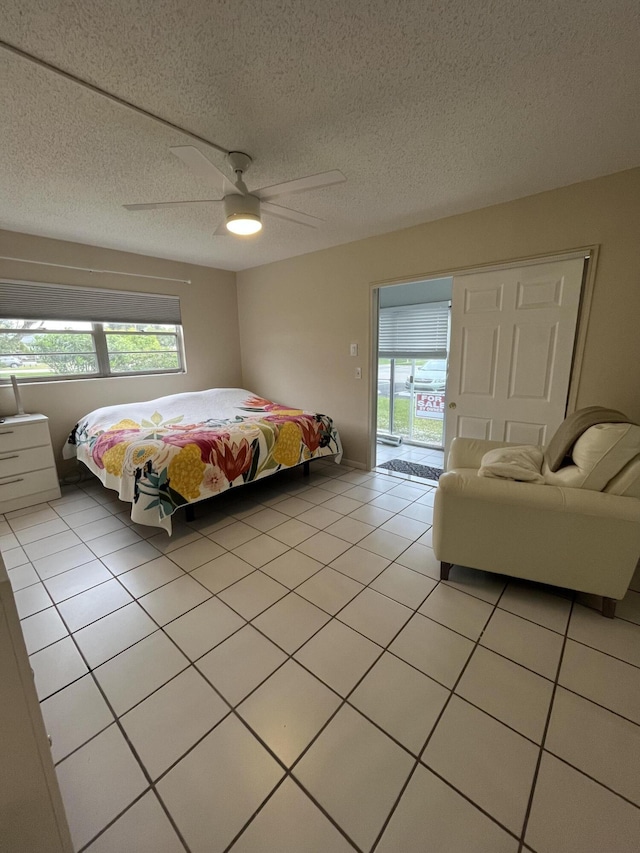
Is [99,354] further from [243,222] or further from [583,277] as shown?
[583,277]

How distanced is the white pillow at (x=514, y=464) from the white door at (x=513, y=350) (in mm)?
512

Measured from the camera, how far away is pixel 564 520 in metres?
1.68

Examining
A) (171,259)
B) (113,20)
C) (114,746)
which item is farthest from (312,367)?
(114,746)

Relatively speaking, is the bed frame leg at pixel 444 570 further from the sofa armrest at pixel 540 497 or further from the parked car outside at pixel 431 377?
the parked car outside at pixel 431 377

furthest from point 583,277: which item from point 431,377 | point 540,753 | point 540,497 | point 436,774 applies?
point 436,774

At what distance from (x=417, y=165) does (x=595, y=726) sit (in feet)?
9.21

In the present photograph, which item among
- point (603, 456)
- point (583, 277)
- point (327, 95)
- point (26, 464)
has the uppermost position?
point (327, 95)

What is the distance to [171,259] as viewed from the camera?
4.05m

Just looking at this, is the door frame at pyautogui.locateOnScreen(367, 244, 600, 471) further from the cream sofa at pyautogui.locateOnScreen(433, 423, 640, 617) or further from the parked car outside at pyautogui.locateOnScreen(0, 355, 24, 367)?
the parked car outside at pyautogui.locateOnScreen(0, 355, 24, 367)

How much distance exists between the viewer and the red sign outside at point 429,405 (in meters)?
4.80

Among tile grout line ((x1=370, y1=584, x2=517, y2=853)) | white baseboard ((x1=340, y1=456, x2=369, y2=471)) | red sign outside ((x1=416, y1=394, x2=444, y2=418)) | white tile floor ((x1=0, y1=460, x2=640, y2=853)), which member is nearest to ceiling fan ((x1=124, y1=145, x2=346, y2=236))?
white tile floor ((x1=0, y1=460, x2=640, y2=853))

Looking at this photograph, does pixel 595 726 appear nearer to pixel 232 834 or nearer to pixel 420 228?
pixel 232 834

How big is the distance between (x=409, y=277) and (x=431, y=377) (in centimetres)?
187

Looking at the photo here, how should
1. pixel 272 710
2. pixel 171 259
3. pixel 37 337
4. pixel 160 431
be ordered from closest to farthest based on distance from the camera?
pixel 272 710 → pixel 160 431 → pixel 37 337 → pixel 171 259
